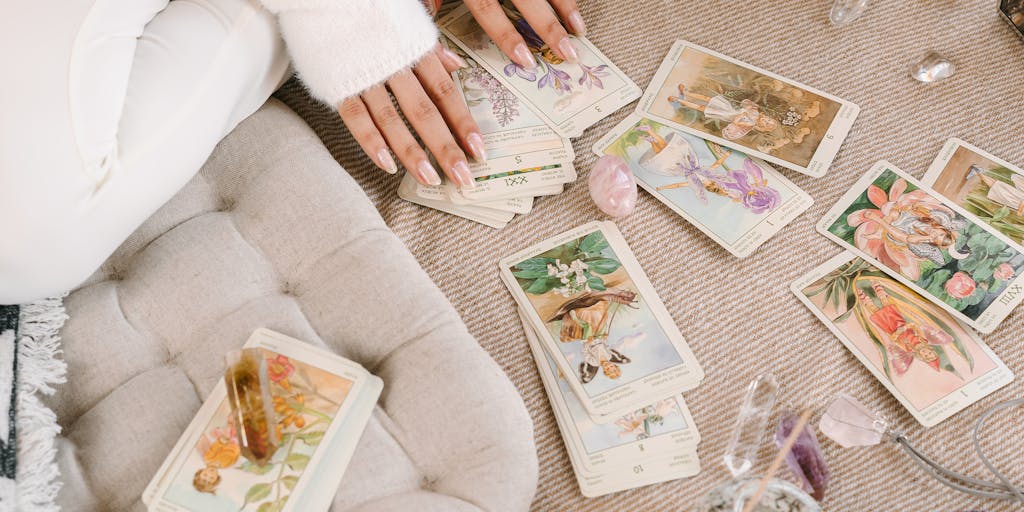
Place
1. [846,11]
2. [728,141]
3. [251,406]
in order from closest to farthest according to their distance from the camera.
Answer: [251,406], [728,141], [846,11]

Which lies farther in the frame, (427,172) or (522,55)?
(522,55)

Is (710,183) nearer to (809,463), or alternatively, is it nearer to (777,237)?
(777,237)

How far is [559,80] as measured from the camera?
1.26m

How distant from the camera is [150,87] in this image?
35.9 inches

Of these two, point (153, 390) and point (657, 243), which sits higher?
point (153, 390)

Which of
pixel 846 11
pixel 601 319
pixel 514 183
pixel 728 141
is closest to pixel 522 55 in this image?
pixel 514 183

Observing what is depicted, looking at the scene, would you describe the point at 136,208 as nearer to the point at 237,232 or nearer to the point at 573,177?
the point at 237,232

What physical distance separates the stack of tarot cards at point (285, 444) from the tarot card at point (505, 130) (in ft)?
1.36

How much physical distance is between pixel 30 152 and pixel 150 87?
16cm

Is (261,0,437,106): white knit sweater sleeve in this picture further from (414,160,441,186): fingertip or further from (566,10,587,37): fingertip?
(566,10,587,37): fingertip

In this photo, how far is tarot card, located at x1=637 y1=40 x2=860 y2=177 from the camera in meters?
1.18

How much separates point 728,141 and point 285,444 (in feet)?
2.59

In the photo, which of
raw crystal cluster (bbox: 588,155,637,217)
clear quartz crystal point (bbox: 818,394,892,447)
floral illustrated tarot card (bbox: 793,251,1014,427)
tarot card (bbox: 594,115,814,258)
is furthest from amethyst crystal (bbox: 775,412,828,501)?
raw crystal cluster (bbox: 588,155,637,217)

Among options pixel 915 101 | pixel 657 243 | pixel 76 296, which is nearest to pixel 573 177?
pixel 657 243
